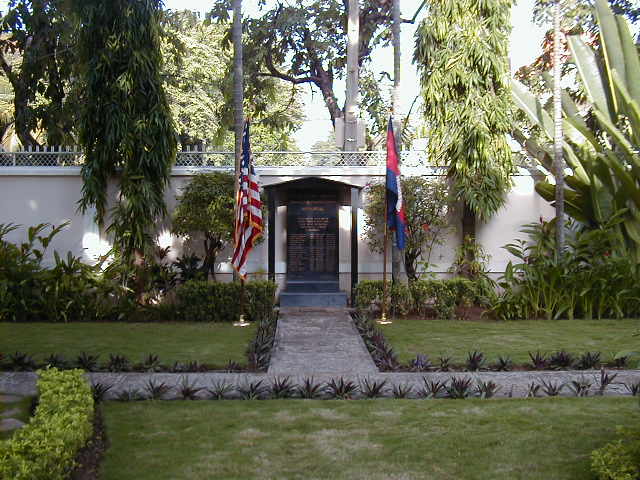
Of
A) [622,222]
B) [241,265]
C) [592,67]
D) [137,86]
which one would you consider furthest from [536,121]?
[137,86]

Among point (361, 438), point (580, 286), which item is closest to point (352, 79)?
point (580, 286)

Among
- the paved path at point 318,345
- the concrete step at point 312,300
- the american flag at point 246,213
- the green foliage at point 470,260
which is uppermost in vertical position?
the american flag at point 246,213

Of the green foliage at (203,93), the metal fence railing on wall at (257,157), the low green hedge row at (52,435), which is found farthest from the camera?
the green foliage at (203,93)

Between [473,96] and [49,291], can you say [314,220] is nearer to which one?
[473,96]

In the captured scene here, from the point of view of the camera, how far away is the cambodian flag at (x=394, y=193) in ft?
41.5

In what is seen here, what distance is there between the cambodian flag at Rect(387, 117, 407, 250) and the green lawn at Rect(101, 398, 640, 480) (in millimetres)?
6058

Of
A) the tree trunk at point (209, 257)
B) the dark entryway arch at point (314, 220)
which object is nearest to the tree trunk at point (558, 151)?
the dark entryway arch at point (314, 220)

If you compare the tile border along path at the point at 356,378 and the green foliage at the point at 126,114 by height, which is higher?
the green foliage at the point at 126,114

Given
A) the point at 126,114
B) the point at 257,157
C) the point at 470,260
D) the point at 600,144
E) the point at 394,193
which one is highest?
the point at 126,114

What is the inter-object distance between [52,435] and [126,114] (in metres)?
9.82

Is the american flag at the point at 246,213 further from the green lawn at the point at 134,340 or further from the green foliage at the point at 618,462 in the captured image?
the green foliage at the point at 618,462

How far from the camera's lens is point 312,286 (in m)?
15.0

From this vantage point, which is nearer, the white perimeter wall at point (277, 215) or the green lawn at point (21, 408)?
the green lawn at point (21, 408)

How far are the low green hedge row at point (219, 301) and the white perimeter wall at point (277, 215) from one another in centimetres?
205
